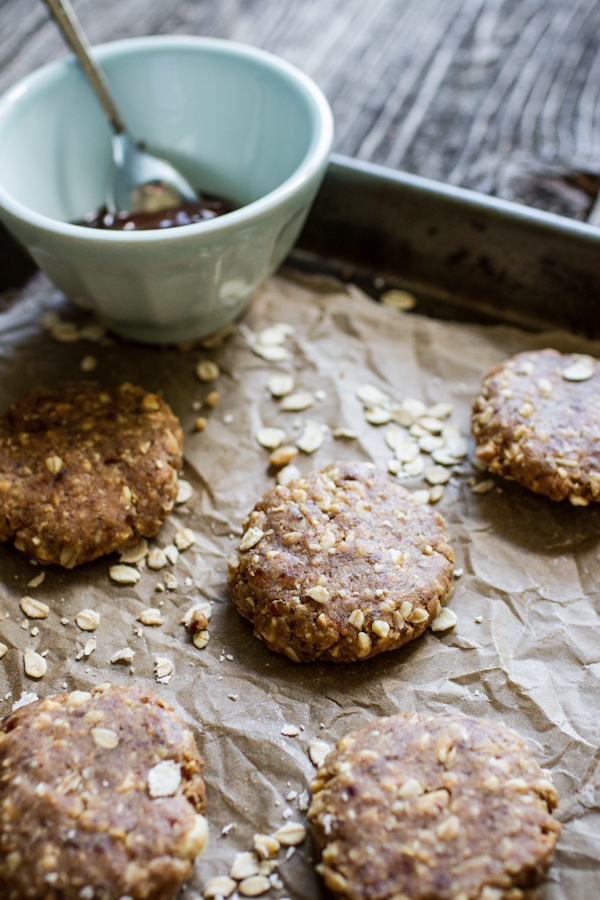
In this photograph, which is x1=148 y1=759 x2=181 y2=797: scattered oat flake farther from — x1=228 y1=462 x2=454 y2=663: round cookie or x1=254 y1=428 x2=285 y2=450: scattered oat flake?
x1=254 y1=428 x2=285 y2=450: scattered oat flake

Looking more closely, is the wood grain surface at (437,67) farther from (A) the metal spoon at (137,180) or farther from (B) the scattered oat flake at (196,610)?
(B) the scattered oat flake at (196,610)

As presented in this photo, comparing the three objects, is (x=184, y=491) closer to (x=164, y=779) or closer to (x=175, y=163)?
(x=164, y=779)

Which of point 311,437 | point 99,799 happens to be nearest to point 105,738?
point 99,799

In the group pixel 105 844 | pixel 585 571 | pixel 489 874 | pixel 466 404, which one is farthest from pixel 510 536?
pixel 105 844

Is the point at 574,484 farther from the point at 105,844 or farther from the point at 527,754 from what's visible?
the point at 105,844

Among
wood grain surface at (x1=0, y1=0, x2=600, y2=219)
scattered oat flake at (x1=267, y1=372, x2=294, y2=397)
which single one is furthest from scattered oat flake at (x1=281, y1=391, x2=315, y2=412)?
wood grain surface at (x1=0, y1=0, x2=600, y2=219)

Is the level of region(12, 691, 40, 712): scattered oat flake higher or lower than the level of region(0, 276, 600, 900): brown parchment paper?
higher
